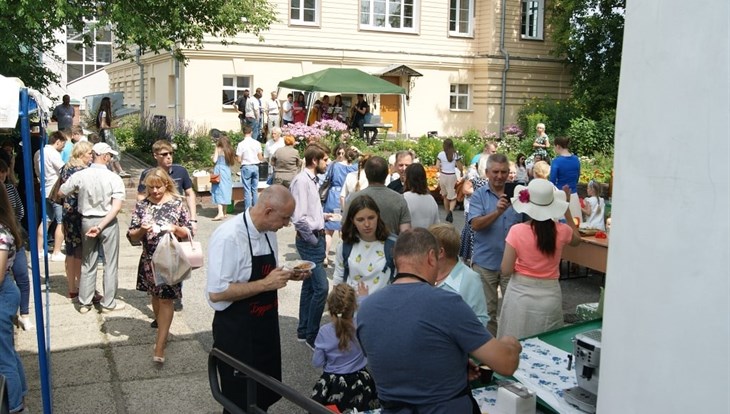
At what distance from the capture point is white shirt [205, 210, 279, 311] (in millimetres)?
4348

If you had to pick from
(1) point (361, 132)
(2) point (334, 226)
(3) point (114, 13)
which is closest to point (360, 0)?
(1) point (361, 132)

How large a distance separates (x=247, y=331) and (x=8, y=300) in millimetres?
1648

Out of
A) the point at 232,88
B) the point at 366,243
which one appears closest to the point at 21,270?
the point at 366,243

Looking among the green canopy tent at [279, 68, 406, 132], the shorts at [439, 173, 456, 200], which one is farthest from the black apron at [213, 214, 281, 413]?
the green canopy tent at [279, 68, 406, 132]

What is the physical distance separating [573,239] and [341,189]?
5.12 m

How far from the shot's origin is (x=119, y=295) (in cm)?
880

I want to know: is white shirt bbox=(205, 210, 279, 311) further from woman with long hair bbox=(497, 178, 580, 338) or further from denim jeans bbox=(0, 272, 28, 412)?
woman with long hair bbox=(497, 178, 580, 338)

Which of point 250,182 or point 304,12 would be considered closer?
point 250,182

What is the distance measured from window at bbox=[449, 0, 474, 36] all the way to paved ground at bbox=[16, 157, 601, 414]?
24899 millimetres

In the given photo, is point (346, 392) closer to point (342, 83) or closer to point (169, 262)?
point (169, 262)

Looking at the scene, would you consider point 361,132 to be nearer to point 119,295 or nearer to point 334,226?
point 334,226

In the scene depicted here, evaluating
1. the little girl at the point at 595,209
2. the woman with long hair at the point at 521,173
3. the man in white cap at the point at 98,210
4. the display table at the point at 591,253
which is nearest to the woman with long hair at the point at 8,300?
the man in white cap at the point at 98,210

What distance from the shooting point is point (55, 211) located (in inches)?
419

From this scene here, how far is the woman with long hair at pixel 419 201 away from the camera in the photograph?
22.8 ft
